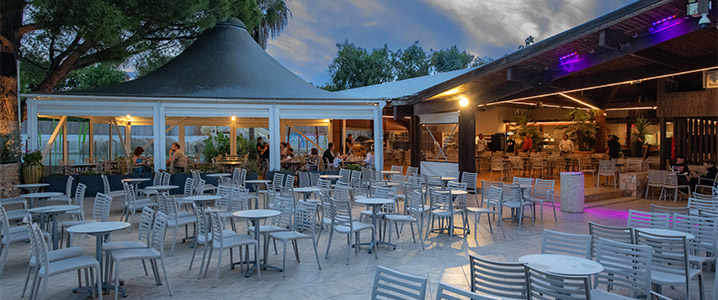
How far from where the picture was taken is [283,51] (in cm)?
6988

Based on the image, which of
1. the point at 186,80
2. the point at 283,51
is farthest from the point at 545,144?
the point at 283,51

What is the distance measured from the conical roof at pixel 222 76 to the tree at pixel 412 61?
26.2 meters

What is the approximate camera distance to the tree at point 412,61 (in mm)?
41425

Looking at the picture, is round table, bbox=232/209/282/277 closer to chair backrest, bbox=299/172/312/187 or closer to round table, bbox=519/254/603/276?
round table, bbox=519/254/603/276

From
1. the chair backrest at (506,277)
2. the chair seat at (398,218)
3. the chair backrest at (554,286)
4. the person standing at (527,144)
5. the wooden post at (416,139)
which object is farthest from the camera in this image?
the person standing at (527,144)

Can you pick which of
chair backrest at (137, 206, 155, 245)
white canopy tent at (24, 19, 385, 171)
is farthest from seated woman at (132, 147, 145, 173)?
chair backrest at (137, 206, 155, 245)

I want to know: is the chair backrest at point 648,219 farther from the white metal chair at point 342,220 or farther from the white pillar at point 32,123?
the white pillar at point 32,123

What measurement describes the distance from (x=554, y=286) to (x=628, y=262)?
3.90 ft

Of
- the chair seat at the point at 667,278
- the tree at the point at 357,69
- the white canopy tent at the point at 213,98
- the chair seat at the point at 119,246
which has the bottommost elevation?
the chair seat at the point at 667,278

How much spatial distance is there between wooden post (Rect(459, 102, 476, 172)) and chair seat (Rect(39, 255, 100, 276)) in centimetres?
994

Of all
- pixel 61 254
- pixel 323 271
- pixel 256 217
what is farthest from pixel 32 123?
pixel 323 271

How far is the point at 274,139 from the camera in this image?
43.9 ft

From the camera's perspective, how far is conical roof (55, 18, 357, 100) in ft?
42.9

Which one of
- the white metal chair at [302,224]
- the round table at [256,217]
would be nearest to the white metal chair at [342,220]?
the white metal chair at [302,224]
